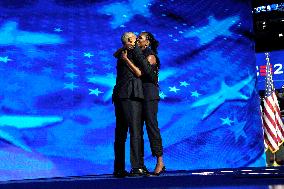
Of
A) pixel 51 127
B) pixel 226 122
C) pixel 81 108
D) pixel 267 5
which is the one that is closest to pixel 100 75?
pixel 81 108

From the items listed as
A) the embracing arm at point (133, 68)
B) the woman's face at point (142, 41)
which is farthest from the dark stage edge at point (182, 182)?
the woman's face at point (142, 41)

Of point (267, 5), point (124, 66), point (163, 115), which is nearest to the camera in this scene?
point (124, 66)

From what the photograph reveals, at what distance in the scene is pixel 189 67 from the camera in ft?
21.9

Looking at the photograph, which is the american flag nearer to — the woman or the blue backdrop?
the blue backdrop

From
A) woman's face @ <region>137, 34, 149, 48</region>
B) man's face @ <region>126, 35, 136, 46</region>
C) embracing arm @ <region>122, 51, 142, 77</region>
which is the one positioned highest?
woman's face @ <region>137, 34, 149, 48</region>

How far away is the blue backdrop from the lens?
5781mm

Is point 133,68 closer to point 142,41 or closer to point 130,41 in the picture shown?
point 130,41

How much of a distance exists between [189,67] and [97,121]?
4.83 feet

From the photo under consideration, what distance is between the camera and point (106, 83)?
615cm

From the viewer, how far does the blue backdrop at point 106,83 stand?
5781 millimetres

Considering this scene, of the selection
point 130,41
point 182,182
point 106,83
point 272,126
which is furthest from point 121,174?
point 272,126

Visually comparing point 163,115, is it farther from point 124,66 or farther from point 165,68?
point 124,66

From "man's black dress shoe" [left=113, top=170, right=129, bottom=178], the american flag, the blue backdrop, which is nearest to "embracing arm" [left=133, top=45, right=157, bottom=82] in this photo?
"man's black dress shoe" [left=113, top=170, right=129, bottom=178]

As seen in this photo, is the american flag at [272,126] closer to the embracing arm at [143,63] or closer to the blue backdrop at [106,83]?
the blue backdrop at [106,83]
